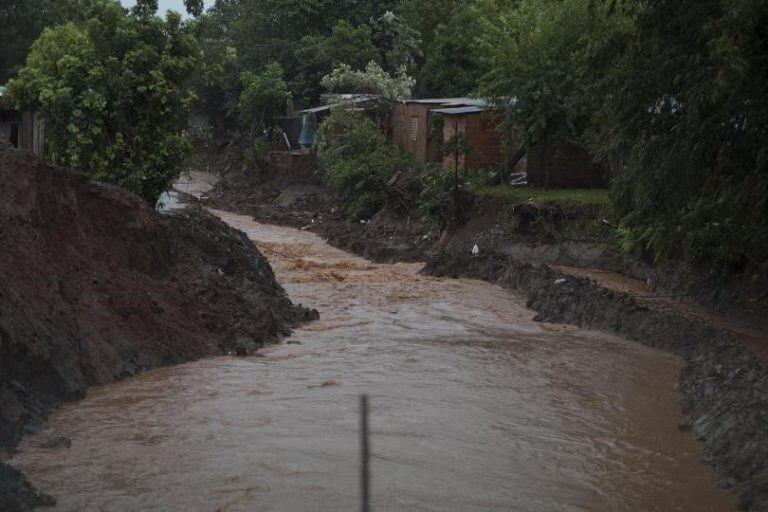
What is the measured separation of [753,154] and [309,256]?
16098 mm

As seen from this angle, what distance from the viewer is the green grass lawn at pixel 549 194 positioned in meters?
24.2

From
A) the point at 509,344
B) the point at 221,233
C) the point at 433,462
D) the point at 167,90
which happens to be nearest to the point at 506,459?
the point at 433,462

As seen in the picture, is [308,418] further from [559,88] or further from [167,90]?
[559,88]

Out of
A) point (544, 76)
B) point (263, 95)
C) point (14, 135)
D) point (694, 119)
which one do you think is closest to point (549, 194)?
point (544, 76)

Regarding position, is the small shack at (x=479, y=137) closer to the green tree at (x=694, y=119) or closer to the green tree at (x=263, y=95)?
the green tree at (x=694, y=119)

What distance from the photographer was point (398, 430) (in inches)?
400

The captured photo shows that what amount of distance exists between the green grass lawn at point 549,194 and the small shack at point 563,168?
1.65 ft

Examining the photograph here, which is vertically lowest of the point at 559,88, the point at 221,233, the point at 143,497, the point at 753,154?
the point at 143,497

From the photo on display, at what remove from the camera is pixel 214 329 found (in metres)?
14.5

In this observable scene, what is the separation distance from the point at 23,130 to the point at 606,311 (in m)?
15.1

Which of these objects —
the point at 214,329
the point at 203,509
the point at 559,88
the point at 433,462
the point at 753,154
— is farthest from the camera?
the point at 559,88

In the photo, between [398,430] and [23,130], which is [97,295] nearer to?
[398,430]

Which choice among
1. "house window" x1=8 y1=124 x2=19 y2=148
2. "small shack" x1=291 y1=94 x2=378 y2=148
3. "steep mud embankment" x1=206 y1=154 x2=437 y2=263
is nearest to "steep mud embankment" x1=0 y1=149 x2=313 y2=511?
"house window" x1=8 y1=124 x2=19 y2=148

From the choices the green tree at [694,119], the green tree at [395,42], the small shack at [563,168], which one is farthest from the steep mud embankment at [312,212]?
the green tree at [694,119]
